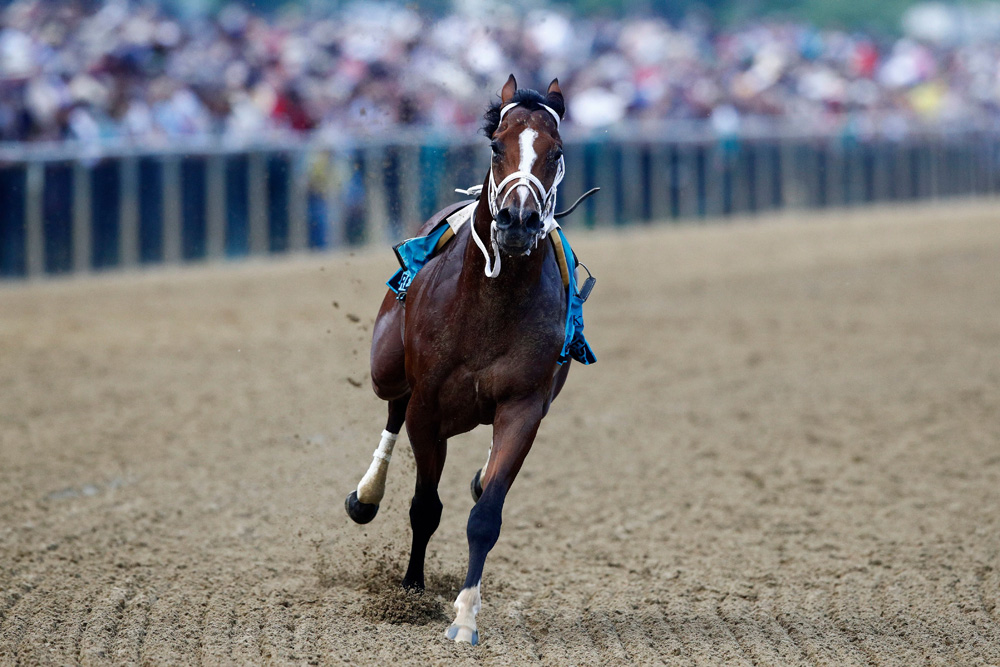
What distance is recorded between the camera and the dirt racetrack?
15.4 feet

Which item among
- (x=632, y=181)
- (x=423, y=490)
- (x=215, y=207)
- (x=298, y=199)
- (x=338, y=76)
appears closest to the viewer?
(x=423, y=490)

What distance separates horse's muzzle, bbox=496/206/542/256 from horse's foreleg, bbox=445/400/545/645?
723mm

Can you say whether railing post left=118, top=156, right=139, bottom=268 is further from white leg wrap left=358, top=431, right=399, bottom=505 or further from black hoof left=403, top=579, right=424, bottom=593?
black hoof left=403, top=579, right=424, bottom=593

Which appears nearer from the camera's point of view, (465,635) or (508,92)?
(465,635)

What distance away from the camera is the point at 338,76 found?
15180 mm

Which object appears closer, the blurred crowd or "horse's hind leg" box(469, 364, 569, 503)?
"horse's hind leg" box(469, 364, 569, 503)

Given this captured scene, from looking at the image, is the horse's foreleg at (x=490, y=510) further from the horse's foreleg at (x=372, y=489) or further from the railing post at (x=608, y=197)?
the railing post at (x=608, y=197)

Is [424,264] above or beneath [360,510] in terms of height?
above

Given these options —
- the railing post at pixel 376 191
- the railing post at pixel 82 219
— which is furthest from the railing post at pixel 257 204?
the railing post at pixel 82 219

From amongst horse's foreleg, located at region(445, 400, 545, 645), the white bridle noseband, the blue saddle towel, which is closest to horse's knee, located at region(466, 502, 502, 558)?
horse's foreleg, located at region(445, 400, 545, 645)

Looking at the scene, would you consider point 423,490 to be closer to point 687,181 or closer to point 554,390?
point 554,390

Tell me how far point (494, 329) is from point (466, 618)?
1.06m

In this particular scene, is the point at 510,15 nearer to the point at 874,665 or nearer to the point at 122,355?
the point at 122,355

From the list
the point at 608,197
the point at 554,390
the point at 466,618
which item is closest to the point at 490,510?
the point at 466,618
